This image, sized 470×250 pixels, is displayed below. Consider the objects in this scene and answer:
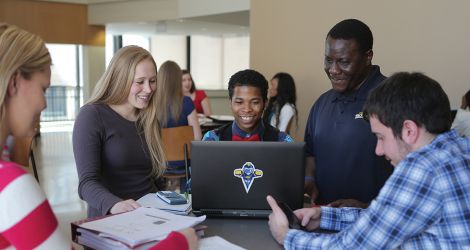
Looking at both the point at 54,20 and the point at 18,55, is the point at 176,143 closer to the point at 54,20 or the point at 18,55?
the point at 18,55

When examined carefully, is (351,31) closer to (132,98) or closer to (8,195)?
(132,98)

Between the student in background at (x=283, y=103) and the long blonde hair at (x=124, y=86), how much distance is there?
298 centimetres

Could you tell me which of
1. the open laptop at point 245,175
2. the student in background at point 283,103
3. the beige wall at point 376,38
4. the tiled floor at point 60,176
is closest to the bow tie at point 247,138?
the open laptop at point 245,175

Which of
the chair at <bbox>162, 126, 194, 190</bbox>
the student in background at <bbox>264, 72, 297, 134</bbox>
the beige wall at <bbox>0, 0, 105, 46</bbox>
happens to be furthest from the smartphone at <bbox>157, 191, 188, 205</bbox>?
the beige wall at <bbox>0, 0, 105, 46</bbox>

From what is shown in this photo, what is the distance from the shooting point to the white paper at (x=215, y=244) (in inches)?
53.1

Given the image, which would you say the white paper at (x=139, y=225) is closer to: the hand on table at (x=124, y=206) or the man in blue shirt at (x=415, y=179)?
the hand on table at (x=124, y=206)

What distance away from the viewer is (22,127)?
1076 millimetres

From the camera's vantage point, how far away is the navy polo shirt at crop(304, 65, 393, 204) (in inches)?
79.0

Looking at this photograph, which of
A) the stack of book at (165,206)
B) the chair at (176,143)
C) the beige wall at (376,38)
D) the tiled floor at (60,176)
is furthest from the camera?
the tiled floor at (60,176)

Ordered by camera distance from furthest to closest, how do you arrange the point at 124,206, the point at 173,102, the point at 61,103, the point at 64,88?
1. the point at 61,103
2. the point at 64,88
3. the point at 173,102
4. the point at 124,206

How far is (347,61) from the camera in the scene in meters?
2.00

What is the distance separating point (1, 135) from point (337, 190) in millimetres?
1451

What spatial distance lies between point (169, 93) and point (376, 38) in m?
2.07

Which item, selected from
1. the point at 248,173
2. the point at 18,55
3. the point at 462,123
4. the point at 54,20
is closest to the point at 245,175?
the point at 248,173
